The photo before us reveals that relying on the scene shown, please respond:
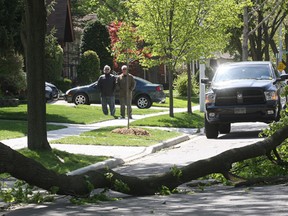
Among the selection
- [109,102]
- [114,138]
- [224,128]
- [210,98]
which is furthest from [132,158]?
[109,102]

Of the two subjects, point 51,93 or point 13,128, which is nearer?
point 13,128

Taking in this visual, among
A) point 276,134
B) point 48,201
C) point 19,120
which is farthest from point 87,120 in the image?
point 48,201

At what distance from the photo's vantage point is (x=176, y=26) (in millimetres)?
30250

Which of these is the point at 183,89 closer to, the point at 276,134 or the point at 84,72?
the point at 84,72

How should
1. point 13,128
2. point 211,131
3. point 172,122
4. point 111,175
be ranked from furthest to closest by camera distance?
point 172,122
point 13,128
point 211,131
point 111,175

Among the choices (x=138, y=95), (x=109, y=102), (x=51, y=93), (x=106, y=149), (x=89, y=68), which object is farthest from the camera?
(x=89, y=68)

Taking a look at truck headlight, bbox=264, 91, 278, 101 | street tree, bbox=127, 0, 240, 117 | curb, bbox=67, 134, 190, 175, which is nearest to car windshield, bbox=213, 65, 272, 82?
truck headlight, bbox=264, 91, 278, 101

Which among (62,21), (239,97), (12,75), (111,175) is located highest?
(62,21)

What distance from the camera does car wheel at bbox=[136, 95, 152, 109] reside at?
39875 mm

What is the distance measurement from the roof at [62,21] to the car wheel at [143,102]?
1623cm

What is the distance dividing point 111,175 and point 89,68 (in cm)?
4644

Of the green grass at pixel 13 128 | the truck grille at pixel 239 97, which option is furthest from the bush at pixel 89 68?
the truck grille at pixel 239 97

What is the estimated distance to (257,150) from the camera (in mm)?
11844

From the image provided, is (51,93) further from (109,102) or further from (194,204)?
(194,204)
